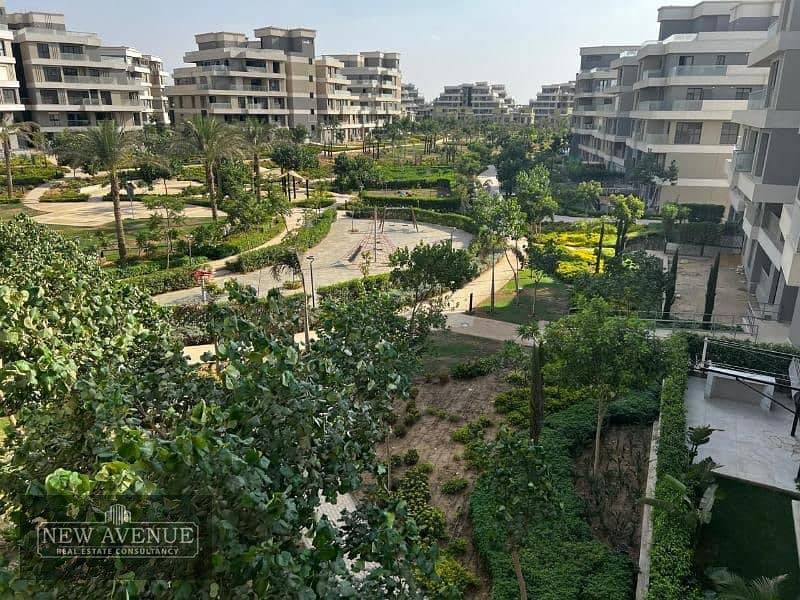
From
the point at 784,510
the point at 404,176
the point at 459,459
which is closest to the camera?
the point at 784,510

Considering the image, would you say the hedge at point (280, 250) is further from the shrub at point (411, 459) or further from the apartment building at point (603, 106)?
the apartment building at point (603, 106)

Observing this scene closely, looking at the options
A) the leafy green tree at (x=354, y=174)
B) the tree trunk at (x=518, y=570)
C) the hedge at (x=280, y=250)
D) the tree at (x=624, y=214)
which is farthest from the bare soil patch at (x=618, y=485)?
the leafy green tree at (x=354, y=174)

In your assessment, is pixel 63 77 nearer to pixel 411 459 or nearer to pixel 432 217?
pixel 432 217

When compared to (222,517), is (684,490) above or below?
below

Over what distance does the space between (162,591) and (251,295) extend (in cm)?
411

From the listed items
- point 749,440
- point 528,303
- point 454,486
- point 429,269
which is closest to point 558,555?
point 454,486

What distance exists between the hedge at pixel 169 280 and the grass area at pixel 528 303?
14.9m

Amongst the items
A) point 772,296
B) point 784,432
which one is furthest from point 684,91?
point 784,432

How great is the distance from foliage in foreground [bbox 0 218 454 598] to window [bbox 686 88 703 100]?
4936cm

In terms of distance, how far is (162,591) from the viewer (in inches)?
161

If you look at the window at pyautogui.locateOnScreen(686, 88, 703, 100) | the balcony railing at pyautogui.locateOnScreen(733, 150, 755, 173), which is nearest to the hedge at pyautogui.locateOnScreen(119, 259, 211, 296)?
the balcony railing at pyautogui.locateOnScreen(733, 150, 755, 173)

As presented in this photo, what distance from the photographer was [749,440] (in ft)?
53.3

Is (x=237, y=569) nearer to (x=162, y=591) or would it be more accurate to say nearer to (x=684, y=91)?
(x=162, y=591)

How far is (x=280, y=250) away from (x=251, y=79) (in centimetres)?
5799
